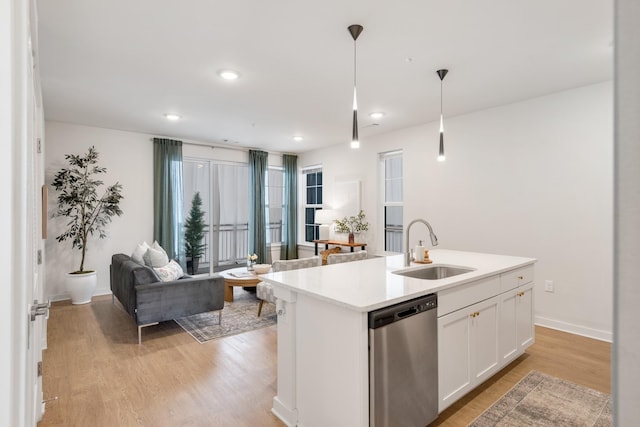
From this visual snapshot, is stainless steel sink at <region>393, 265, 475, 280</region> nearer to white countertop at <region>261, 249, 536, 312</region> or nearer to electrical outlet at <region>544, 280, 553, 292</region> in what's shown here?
white countertop at <region>261, 249, 536, 312</region>

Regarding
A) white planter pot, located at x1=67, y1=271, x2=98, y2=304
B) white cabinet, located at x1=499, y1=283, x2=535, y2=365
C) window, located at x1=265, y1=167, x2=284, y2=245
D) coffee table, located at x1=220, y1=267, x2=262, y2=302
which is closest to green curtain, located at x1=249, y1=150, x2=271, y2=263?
window, located at x1=265, y1=167, x2=284, y2=245

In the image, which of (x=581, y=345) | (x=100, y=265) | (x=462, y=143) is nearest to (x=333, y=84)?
(x=462, y=143)

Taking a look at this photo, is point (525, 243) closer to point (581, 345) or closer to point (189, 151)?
point (581, 345)

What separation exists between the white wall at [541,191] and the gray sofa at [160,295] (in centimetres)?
313

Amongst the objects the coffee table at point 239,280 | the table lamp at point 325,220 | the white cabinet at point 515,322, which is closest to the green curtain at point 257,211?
the table lamp at point 325,220

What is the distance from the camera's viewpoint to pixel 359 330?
1.62 meters

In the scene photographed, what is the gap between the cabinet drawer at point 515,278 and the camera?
102 inches

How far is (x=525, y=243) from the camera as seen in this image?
12.8 feet

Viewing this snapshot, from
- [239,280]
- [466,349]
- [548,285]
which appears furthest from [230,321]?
[548,285]

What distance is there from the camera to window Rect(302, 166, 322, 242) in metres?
7.19

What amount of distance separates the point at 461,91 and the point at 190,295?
3677 millimetres

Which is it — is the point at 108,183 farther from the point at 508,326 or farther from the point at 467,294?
the point at 508,326

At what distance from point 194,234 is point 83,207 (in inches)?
70.6

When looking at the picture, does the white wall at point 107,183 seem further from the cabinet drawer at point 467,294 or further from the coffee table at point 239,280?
the cabinet drawer at point 467,294
